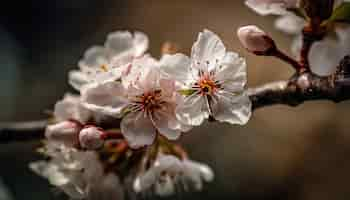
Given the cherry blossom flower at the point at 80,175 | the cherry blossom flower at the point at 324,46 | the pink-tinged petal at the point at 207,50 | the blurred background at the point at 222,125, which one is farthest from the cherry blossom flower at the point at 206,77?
the blurred background at the point at 222,125

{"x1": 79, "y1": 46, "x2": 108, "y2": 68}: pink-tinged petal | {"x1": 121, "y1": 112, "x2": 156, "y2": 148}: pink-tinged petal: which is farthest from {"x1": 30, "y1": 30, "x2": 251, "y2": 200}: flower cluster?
{"x1": 79, "y1": 46, "x2": 108, "y2": 68}: pink-tinged petal

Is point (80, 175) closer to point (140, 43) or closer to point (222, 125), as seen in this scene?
point (140, 43)

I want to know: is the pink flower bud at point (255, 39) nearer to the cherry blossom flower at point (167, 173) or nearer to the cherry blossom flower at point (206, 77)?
the cherry blossom flower at point (206, 77)

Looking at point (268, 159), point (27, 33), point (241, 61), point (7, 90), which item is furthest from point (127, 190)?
point (27, 33)

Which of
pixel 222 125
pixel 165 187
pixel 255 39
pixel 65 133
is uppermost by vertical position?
pixel 255 39

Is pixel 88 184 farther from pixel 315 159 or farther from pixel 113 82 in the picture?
pixel 315 159

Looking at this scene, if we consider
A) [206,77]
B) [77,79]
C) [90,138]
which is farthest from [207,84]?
[77,79]
